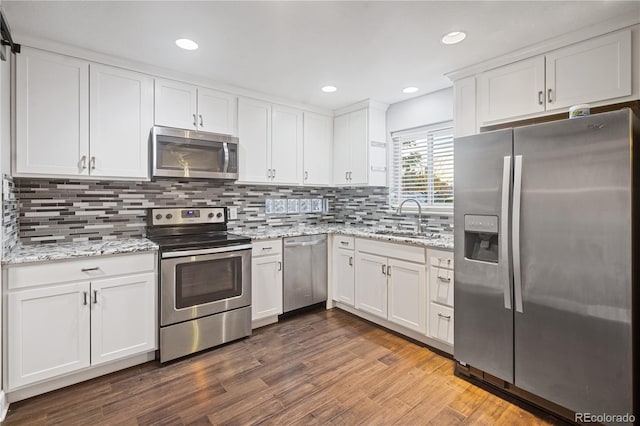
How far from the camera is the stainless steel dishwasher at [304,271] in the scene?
3344 mm

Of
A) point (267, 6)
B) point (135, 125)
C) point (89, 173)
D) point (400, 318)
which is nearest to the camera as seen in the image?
point (267, 6)

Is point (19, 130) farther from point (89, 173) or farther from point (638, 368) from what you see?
point (638, 368)

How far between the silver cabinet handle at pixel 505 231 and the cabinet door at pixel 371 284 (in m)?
1.19

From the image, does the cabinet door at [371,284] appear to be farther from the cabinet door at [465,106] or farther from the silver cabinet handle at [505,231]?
the cabinet door at [465,106]

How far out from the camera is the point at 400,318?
293 cm

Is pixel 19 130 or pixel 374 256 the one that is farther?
pixel 374 256

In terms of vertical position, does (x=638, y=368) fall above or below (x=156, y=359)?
above

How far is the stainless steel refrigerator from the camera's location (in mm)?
1621

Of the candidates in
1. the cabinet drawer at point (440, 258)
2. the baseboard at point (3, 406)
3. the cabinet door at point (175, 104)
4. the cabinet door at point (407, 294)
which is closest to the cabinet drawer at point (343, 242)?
the cabinet door at point (407, 294)

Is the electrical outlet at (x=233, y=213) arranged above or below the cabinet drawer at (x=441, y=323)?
above

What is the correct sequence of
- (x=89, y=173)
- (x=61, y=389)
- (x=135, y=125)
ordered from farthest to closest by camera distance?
(x=135, y=125) → (x=89, y=173) → (x=61, y=389)

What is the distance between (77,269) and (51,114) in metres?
1.16

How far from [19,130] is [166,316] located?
1.67 meters

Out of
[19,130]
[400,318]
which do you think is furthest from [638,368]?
[19,130]
